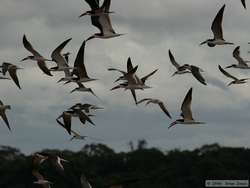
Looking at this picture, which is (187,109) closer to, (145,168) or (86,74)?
(86,74)

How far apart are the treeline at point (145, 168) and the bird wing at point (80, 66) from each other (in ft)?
195

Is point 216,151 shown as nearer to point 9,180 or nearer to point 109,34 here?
point 9,180

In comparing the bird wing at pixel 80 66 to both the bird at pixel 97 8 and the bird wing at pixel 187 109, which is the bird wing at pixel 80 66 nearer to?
the bird at pixel 97 8

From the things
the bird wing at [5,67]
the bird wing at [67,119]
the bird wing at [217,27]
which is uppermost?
the bird wing at [217,27]

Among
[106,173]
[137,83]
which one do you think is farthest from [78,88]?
[106,173]

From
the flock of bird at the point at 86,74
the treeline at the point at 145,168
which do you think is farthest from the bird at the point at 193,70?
the treeline at the point at 145,168

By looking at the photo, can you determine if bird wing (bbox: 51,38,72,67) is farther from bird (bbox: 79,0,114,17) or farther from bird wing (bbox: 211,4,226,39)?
bird wing (bbox: 211,4,226,39)

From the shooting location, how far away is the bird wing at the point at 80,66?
40.3 m

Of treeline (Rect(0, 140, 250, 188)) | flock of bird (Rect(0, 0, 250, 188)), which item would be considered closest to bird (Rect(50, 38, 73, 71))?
flock of bird (Rect(0, 0, 250, 188))

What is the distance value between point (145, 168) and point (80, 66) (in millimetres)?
78921

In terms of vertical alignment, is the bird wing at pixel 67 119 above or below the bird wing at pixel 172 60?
below

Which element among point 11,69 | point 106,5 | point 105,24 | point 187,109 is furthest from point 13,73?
point 187,109

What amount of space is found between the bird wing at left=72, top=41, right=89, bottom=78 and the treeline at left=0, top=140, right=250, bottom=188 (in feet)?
195

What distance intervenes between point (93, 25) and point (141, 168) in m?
80.6
